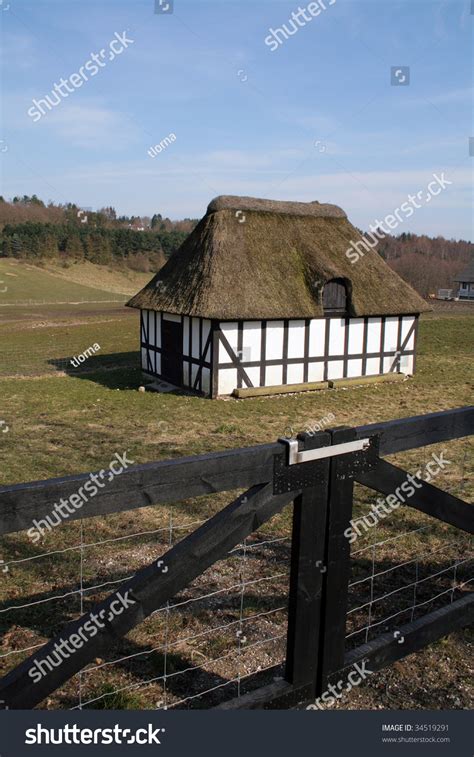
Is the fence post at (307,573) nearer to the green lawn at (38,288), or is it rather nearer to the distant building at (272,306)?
the distant building at (272,306)

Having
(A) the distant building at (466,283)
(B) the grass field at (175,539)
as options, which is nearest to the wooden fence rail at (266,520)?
(B) the grass field at (175,539)

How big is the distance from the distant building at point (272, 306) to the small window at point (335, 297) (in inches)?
1.2

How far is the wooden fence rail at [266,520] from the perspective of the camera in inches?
94.9

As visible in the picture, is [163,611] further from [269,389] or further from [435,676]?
[269,389]

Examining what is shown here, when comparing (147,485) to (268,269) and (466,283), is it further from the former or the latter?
(466,283)

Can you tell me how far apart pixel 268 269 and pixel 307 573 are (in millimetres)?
14634

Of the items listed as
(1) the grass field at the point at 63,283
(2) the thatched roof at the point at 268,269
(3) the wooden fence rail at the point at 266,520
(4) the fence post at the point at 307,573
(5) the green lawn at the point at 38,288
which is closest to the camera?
(3) the wooden fence rail at the point at 266,520

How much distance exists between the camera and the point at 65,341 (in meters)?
29.4

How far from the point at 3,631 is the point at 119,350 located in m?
21.9

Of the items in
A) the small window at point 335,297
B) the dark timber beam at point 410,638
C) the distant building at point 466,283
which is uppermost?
the distant building at point 466,283

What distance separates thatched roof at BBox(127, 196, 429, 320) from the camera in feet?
52.5

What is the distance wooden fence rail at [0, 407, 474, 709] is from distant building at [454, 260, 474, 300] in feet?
218

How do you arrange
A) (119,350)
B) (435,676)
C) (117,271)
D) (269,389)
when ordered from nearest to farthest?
(435,676) → (269,389) → (119,350) → (117,271)

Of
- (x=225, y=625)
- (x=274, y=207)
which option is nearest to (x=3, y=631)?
(x=225, y=625)
